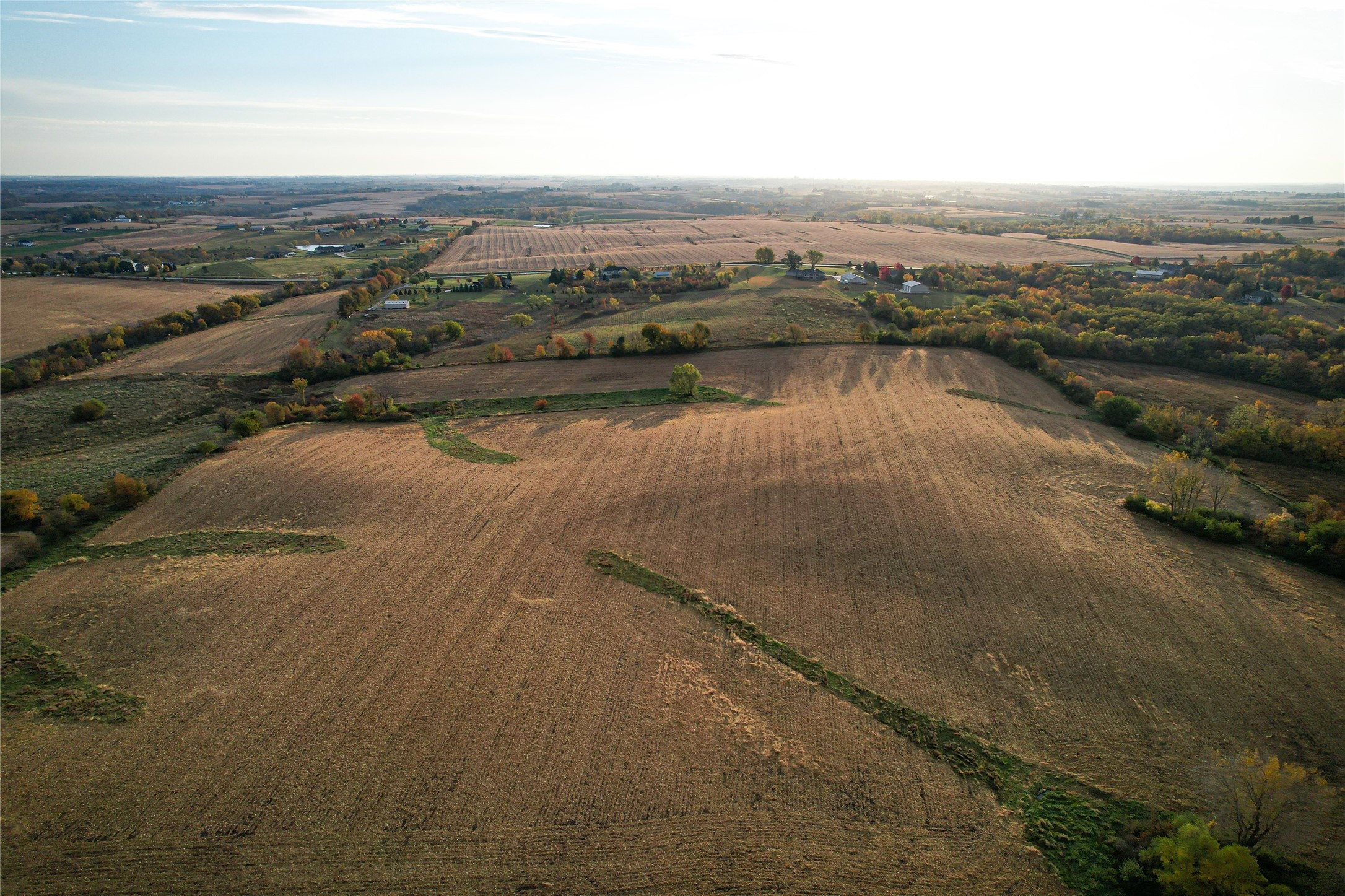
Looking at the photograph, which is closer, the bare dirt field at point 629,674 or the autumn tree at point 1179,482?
the bare dirt field at point 629,674

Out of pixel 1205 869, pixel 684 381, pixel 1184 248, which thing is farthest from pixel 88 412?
pixel 1184 248

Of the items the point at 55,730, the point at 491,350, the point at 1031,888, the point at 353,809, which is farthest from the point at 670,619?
the point at 491,350

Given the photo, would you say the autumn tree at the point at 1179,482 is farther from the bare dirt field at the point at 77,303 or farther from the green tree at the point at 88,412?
the bare dirt field at the point at 77,303

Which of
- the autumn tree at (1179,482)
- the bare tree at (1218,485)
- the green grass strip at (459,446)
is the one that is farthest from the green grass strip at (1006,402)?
the green grass strip at (459,446)

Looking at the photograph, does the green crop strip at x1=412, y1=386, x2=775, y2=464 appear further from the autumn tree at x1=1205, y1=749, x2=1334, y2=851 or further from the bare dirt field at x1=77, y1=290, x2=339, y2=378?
the autumn tree at x1=1205, y1=749, x2=1334, y2=851

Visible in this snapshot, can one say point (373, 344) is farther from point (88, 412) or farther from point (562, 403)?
point (562, 403)

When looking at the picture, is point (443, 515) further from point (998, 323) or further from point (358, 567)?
point (998, 323)
